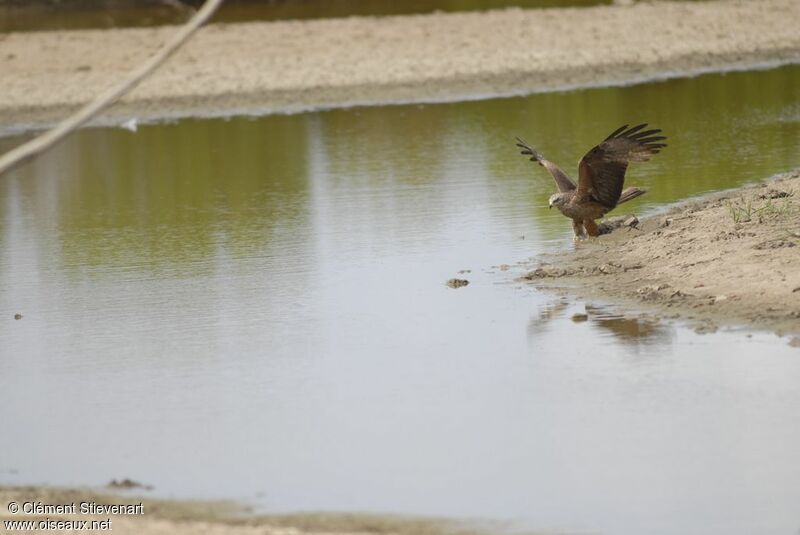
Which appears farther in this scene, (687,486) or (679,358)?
(679,358)

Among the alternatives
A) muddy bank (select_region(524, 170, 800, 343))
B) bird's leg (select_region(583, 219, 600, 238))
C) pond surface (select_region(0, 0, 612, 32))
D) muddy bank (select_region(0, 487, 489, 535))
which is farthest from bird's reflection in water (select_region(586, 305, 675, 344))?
pond surface (select_region(0, 0, 612, 32))

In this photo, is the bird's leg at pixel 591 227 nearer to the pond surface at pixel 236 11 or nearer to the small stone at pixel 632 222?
the small stone at pixel 632 222

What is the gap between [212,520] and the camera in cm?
616

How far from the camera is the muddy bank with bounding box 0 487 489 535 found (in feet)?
19.5

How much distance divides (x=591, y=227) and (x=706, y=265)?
1.78m

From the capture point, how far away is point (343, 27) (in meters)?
23.9

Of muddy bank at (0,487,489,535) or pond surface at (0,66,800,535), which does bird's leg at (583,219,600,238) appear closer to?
pond surface at (0,66,800,535)

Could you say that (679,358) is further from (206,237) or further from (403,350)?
(206,237)

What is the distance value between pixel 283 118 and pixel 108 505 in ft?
46.3

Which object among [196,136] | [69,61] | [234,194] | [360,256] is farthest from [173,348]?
[69,61]

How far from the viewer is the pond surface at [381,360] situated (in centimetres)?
647

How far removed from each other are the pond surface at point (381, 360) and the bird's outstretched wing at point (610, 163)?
2.27ft

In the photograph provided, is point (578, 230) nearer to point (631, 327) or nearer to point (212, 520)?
point (631, 327)

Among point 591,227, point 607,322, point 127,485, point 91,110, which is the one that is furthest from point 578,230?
point 91,110
